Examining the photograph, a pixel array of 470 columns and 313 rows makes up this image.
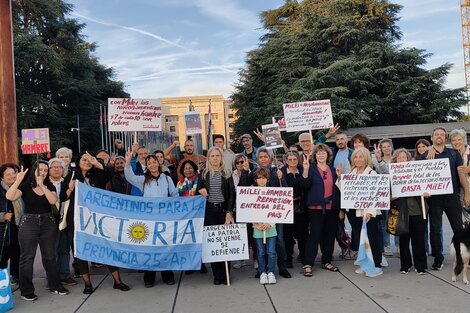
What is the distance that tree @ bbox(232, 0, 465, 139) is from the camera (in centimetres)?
3131

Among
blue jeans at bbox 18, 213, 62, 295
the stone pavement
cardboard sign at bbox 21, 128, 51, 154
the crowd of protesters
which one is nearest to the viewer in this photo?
the stone pavement

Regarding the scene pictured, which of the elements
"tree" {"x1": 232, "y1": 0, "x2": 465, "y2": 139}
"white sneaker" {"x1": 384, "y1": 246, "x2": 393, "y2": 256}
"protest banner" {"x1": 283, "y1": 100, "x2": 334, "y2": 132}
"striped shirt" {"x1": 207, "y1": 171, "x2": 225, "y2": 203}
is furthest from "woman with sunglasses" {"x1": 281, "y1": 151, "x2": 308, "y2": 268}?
"tree" {"x1": 232, "y1": 0, "x2": 465, "y2": 139}

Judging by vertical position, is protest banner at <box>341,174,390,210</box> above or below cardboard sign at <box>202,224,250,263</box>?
A: above

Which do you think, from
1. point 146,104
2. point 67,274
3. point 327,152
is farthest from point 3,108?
point 327,152

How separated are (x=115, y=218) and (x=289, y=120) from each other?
456 cm

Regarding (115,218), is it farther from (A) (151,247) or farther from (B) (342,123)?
(B) (342,123)

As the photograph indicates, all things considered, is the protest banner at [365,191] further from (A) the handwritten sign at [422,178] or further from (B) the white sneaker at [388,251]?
(B) the white sneaker at [388,251]

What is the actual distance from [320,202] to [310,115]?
10.5ft

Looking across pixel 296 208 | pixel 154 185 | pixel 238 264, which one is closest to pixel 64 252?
pixel 154 185

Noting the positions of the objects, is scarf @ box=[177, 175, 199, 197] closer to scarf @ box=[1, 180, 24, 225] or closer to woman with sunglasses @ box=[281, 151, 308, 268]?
woman with sunglasses @ box=[281, 151, 308, 268]

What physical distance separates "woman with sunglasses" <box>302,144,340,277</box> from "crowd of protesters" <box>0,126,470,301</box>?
0.05ft

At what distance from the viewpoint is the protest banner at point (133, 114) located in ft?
25.6

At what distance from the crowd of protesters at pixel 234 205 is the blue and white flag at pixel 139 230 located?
23 cm

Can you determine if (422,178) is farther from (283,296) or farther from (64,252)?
(64,252)
